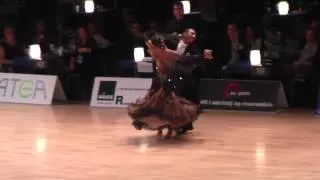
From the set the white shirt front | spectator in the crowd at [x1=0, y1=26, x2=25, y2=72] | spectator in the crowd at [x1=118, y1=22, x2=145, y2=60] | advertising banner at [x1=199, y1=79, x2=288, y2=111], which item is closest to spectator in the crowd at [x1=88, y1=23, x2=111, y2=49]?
spectator in the crowd at [x1=118, y1=22, x2=145, y2=60]

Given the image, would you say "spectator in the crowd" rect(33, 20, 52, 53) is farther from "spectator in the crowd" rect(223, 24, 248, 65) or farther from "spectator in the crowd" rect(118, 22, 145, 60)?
"spectator in the crowd" rect(223, 24, 248, 65)

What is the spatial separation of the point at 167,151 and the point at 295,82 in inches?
168

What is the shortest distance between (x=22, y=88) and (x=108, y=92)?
69.1 inches

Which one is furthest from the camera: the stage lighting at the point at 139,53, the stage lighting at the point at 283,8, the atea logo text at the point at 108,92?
the stage lighting at the point at 283,8

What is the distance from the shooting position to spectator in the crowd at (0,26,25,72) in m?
13.3

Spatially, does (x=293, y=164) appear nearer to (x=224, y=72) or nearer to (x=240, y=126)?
(x=240, y=126)

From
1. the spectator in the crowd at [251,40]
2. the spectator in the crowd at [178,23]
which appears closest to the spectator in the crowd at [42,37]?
the spectator in the crowd at [178,23]

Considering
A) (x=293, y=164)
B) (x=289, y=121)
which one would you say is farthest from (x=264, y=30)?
(x=293, y=164)

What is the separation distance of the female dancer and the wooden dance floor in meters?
0.30

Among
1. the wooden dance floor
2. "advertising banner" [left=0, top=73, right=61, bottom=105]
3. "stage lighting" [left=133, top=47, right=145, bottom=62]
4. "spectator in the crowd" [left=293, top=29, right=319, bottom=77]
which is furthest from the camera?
"advertising banner" [left=0, top=73, right=61, bottom=105]

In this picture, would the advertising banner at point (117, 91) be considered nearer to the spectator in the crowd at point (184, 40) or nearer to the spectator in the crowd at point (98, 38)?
the spectator in the crowd at point (98, 38)

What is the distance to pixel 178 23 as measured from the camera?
11531mm

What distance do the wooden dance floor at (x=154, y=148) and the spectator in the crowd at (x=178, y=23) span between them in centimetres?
156

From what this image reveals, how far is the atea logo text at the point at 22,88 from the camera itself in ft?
41.7
